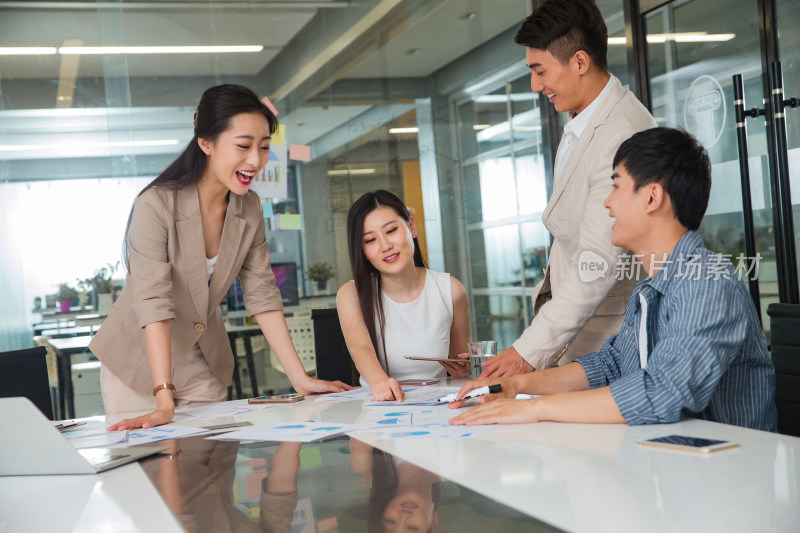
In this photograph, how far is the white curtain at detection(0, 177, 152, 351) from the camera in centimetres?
391

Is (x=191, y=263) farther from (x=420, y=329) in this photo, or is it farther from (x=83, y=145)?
(x=83, y=145)

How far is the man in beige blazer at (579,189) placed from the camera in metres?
1.74

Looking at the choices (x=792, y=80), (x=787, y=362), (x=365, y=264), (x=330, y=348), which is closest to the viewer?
(x=787, y=362)

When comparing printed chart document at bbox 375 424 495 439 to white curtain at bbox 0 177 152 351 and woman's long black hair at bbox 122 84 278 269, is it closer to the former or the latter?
woman's long black hair at bbox 122 84 278 269

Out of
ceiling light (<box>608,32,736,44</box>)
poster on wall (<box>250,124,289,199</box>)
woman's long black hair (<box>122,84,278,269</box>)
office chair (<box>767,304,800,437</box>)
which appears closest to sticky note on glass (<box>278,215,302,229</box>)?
poster on wall (<box>250,124,289,199</box>)

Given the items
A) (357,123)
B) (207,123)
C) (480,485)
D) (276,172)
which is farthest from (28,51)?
(480,485)

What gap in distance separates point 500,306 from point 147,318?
10.1 ft

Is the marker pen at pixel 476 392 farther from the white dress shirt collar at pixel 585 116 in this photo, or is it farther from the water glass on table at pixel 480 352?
the white dress shirt collar at pixel 585 116

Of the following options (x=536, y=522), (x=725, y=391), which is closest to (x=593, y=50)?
(x=725, y=391)

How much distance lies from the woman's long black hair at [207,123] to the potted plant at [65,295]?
228 centimetres

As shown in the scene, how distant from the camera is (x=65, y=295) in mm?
3973

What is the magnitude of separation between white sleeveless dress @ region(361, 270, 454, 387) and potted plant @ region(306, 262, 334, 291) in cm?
200

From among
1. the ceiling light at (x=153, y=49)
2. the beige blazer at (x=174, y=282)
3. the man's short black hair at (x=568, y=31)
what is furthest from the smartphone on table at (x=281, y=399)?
the ceiling light at (x=153, y=49)

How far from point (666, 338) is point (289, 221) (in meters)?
3.17
